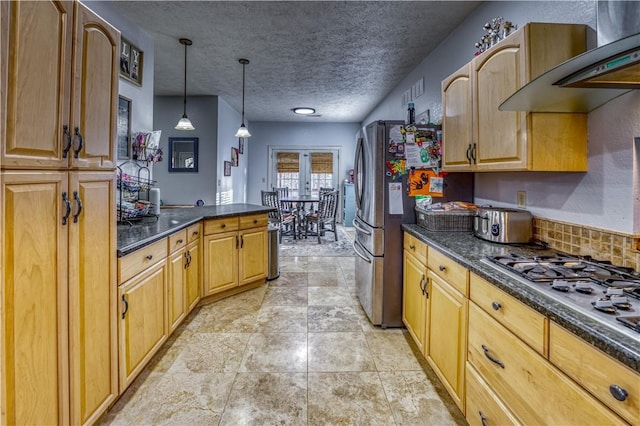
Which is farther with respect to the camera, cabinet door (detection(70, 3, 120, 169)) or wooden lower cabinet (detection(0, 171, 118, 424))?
cabinet door (detection(70, 3, 120, 169))

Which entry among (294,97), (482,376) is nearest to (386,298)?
(482,376)

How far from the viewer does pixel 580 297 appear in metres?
1.03

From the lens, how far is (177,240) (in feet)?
7.98

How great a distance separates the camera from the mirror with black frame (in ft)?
18.7

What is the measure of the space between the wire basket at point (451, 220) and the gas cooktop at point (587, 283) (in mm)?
697

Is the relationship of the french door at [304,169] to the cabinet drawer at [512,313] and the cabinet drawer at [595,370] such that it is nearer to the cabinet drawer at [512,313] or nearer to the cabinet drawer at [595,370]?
the cabinet drawer at [512,313]

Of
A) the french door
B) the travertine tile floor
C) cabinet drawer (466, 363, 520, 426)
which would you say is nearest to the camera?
cabinet drawer (466, 363, 520, 426)

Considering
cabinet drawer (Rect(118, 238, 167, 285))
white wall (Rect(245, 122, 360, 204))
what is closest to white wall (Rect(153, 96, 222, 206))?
white wall (Rect(245, 122, 360, 204))

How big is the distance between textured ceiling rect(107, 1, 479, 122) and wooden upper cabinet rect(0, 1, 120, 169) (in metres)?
1.64

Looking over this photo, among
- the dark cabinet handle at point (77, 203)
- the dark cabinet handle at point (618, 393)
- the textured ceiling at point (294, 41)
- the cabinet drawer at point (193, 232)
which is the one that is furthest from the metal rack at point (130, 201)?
the dark cabinet handle at point (618, 393)

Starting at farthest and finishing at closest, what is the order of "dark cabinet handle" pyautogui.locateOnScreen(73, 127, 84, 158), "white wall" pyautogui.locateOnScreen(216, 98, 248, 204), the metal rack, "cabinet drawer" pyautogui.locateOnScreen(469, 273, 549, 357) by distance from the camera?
1. "white wall" pyautogui.locateOnScreen(216, 98, 248, 204)
2. the metal rack
3. "dark cabinet handle" pyautogui.locateOnScreen(73, 127, 84, 158)
4. "cabinet drawer" pyautogui.locateOnScreen(469, 273, 549, 357)

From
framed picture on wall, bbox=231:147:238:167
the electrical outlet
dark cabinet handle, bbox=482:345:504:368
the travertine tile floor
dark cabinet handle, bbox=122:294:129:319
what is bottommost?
the travertine tile floor

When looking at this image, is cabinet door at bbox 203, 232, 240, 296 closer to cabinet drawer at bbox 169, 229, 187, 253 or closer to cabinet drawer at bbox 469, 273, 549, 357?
cabinet drawer at bbox 169, 229, 187, 253

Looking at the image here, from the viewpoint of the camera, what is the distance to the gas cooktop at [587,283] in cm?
88
